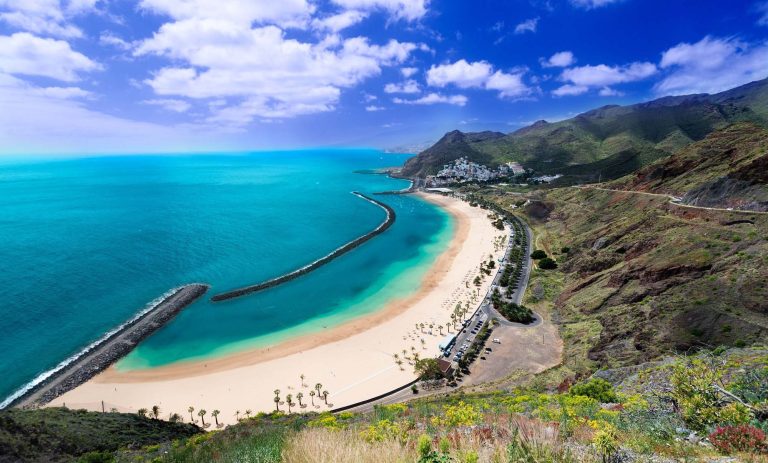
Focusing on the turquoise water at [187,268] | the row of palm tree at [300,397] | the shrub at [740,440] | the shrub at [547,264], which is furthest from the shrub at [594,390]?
the shrub at [547,264]

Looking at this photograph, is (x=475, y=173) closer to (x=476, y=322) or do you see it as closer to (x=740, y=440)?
(x=476, y=322)

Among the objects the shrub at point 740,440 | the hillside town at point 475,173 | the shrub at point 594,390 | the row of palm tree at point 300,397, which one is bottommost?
the row of palm tree at point 300,397

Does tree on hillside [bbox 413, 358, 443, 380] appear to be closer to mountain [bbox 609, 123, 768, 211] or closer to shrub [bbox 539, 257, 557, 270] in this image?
shrub [bbox 539, 257, 557, 270]

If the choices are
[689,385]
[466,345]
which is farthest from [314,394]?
[689,385]

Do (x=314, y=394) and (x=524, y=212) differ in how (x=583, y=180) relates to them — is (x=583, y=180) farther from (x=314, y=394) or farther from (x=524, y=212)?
(x=314, y=394)

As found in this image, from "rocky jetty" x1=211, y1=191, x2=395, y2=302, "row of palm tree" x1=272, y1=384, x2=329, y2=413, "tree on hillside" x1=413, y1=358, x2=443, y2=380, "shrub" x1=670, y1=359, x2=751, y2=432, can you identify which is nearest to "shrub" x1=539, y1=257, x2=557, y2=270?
"tree on hillside" x1=413, y1=358, x2=443, y2=380

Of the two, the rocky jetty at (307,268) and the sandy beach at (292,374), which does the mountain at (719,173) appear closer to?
the sandy beach at (292,374)

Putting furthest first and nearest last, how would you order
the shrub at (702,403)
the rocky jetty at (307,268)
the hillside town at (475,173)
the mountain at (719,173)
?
the hillside town at (475,173), the rocky jetty at (307,268), the mountain at (719,173), the shrub at (702,403)
